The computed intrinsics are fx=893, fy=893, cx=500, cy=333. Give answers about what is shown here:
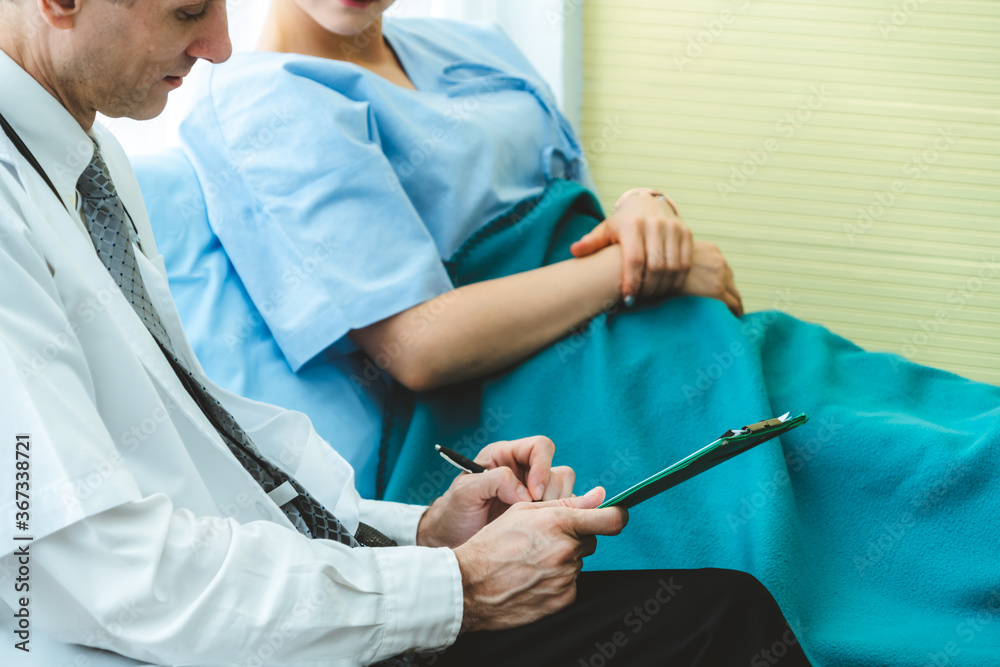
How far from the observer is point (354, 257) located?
107 cm

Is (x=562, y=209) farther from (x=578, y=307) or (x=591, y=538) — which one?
(x=591, y=538)

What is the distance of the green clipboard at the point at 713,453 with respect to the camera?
26.0 inches

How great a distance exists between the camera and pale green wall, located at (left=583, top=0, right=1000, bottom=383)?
187cm

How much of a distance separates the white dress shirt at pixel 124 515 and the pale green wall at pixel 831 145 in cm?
148

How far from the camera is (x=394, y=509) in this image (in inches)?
36.8

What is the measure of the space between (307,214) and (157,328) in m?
0.35

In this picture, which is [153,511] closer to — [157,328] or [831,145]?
[157,328]

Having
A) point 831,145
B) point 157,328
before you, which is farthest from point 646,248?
point 831,145

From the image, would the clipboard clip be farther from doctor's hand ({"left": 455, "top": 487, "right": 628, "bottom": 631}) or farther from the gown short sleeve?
the gown short sleeve

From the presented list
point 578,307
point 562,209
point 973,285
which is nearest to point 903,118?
point 973,285

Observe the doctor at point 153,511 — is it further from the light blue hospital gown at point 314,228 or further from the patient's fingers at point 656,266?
the patient's fingers at point 656,266

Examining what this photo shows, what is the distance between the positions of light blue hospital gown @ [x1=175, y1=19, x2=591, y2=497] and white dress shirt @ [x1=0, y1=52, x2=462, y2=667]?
1.14ft

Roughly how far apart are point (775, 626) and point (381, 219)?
65 cm

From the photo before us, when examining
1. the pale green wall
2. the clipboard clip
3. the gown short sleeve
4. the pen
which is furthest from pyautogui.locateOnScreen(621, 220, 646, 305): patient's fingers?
the pale green wall
